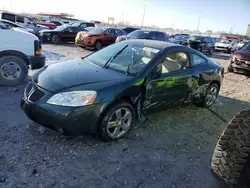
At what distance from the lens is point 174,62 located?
4090 millimetres

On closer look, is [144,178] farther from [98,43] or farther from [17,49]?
[98,43]

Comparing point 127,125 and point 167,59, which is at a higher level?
point 167,59

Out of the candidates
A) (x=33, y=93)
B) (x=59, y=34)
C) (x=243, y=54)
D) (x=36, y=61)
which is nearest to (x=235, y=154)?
(x=33, y=93)

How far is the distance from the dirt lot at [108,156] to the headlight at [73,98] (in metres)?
0.68

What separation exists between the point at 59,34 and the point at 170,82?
44.1 ft

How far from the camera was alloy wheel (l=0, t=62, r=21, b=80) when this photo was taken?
17.1 feet

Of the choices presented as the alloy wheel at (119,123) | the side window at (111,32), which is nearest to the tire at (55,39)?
the side window at (111,32)

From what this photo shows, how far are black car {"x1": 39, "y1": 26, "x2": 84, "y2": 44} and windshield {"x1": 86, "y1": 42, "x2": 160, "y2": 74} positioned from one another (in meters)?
12.1

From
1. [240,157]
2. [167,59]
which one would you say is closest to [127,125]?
[167,59]

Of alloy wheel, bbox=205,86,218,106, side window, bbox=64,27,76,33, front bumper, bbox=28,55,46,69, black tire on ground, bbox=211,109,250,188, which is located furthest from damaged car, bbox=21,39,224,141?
side window, bbox=64,27,76,33

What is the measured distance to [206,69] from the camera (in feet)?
15.3

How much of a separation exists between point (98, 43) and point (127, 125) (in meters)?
11.2

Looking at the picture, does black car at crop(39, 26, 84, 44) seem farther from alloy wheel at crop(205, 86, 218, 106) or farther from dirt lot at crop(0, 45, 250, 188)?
alloy wheel at crop(205, 86, 218, 106)

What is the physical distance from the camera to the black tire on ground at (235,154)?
2.34 meters
